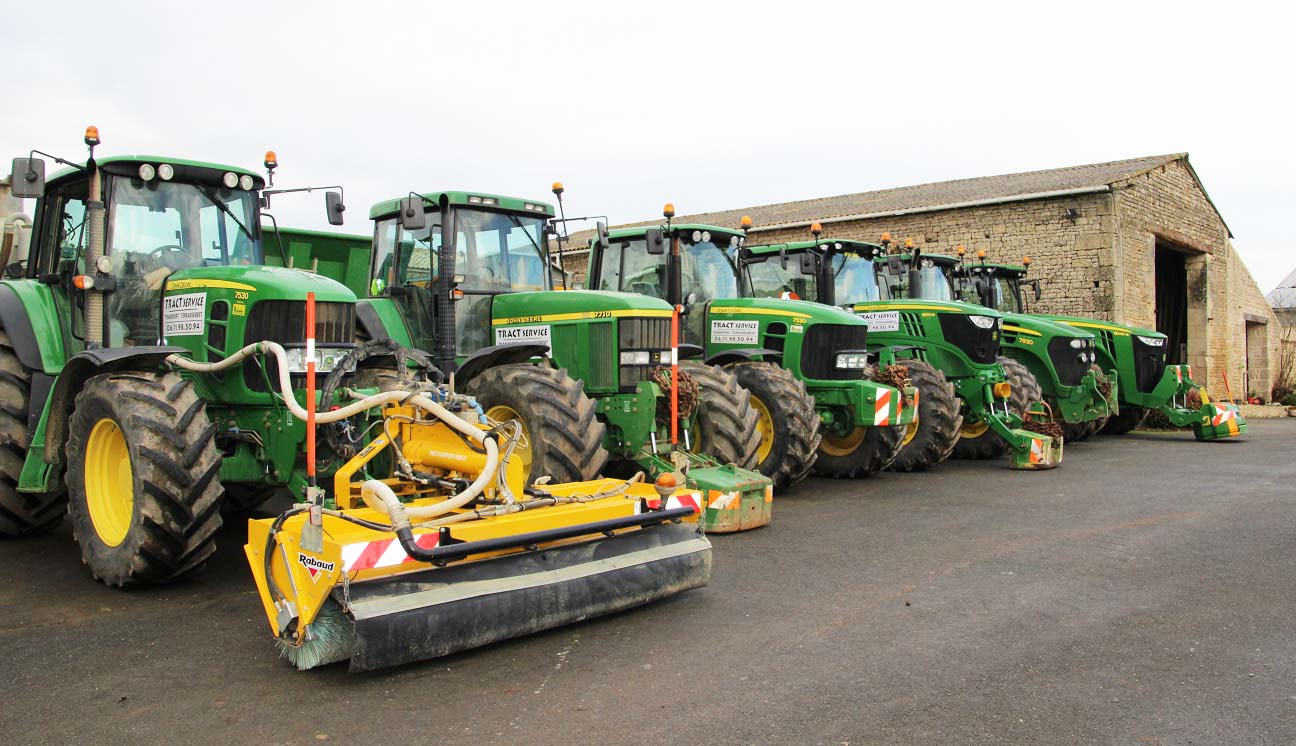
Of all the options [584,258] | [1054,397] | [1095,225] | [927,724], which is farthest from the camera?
[584,258]

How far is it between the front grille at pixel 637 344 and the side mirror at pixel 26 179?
3900mm

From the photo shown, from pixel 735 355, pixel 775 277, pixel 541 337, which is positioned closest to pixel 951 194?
pixel 775 277

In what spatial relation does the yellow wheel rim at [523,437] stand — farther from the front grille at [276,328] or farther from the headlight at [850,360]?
the headlight at [850,360]

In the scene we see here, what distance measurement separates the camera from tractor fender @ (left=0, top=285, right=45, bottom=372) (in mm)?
6301

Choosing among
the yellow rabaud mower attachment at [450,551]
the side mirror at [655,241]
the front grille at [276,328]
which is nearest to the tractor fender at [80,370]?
the front grille at [276,328]

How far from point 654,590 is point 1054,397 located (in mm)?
10588

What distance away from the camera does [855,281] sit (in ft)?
41.6

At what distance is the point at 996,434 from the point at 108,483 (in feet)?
32.8

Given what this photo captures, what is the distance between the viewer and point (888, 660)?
14.3 feet

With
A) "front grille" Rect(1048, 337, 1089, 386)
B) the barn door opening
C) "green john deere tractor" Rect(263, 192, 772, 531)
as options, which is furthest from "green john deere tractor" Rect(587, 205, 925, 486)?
the barn door opening

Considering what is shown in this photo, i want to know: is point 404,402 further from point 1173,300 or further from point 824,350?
point 1173,300

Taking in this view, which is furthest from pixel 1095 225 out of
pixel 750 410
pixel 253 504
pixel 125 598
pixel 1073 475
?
pixel 125 598

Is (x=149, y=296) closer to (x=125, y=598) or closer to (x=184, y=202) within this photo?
(x=184, y=202)

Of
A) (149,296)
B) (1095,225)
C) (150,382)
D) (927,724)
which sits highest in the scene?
(1095,225)
